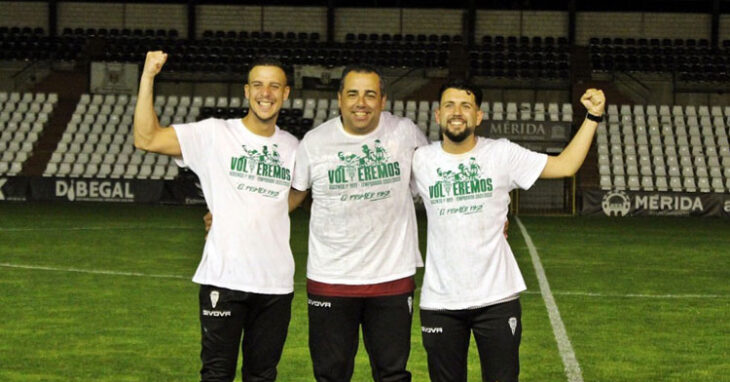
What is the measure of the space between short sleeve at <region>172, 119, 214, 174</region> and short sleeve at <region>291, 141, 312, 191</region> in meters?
0.47

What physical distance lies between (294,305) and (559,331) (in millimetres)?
2920

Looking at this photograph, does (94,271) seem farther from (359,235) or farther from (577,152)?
(577,152)

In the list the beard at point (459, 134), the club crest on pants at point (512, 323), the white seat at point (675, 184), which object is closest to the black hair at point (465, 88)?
the beard at point (459, 134)

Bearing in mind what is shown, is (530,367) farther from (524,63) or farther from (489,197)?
(524,63)

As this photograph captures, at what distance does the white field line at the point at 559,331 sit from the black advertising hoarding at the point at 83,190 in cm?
1614

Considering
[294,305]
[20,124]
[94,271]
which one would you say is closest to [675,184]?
[20,124]

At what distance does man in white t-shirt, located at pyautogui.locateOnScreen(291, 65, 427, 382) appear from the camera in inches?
256

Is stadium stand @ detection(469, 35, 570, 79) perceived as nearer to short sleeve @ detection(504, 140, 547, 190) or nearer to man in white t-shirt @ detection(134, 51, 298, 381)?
short sleeve @ detection(504, 140, 547, 190)

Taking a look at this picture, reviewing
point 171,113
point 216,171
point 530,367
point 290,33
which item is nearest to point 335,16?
point 290,33

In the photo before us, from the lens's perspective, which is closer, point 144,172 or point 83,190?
point 83,190

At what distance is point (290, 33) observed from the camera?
4109 cm

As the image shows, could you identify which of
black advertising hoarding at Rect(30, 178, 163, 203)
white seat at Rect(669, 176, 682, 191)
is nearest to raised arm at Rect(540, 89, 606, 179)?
black advertising hoarding at Rect(30, 178, 163, 203)

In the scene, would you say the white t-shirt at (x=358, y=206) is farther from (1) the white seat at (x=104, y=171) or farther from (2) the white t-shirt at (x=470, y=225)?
(1) the white seat at (x=104, y=171)

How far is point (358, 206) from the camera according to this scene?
6.51 m
